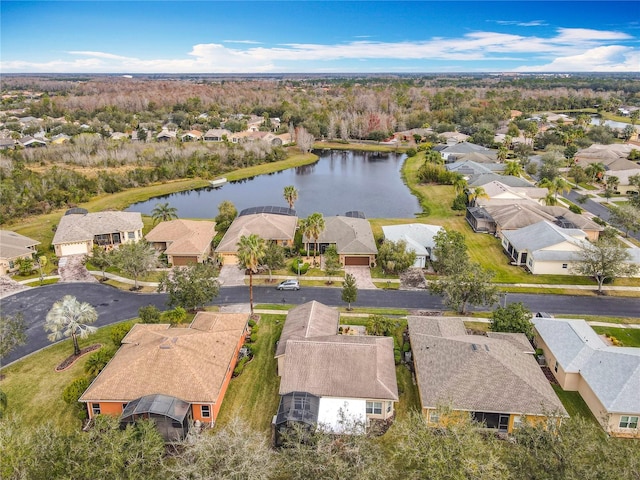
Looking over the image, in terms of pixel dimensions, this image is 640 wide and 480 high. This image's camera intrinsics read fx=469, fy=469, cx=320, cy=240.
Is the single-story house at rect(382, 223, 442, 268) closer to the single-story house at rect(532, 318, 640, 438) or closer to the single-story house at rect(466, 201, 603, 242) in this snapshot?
the single-story house at rect(466, 201, 603, 242)

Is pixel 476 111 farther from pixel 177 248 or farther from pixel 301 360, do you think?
pixel 301 360

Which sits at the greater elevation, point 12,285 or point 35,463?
point 35,463

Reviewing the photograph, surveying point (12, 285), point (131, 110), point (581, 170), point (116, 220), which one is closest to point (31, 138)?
point (131, 110)

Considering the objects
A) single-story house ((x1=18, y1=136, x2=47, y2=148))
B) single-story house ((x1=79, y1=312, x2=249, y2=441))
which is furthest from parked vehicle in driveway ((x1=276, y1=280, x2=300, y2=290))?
single-story house ((x1=18, y1=136, x2=47, y2=148))

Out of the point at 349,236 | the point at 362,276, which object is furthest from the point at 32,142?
the point at 362,276

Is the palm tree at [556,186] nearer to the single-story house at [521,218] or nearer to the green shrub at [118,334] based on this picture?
the single-story house at [521,218]
